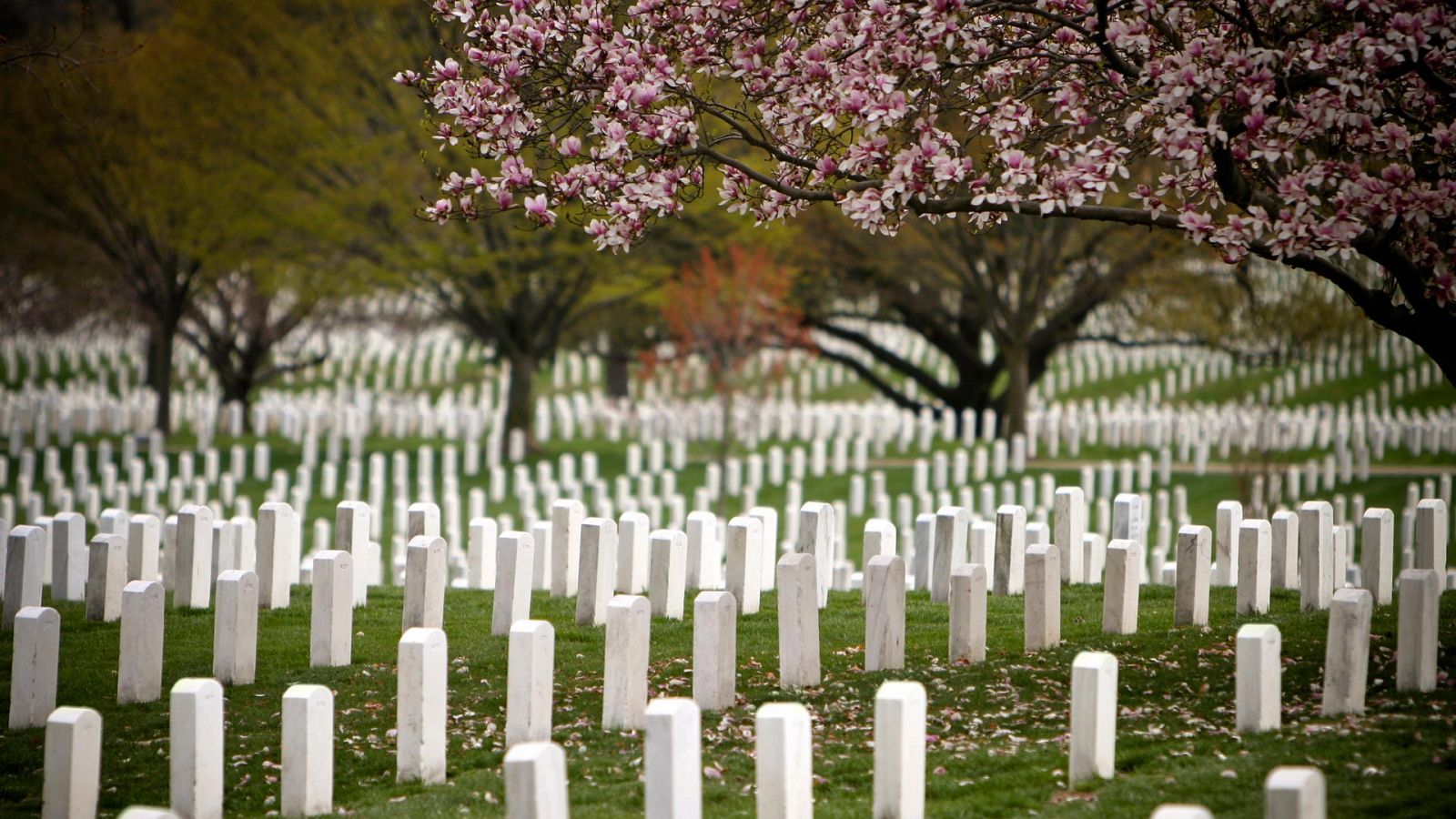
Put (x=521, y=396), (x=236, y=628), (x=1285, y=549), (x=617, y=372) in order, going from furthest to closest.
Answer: (x=617, y=372), (x=521, y=396), (x=1285, y=549), (x=236, y=628)

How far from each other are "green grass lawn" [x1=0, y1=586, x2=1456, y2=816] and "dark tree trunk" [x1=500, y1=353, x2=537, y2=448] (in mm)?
17640

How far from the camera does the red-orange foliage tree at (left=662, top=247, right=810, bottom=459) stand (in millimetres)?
23609

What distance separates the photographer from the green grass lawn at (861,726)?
219 inches

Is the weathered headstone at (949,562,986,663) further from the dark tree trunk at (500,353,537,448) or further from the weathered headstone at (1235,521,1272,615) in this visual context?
the dark tree trunk at (500,353,537,448)

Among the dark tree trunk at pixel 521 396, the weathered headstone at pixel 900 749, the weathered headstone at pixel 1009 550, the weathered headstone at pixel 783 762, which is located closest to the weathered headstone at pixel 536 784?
the weathered headstone at pixel 783 762

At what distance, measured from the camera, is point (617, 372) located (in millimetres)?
40250

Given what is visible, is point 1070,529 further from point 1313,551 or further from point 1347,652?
point 1347,652

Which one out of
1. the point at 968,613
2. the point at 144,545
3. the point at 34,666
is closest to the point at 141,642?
the point at 34,666

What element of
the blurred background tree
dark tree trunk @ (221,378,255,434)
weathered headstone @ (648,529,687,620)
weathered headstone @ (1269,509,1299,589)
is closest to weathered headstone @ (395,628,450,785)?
weathered headstone @ (648,529,687,620)

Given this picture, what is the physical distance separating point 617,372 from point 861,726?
111ft

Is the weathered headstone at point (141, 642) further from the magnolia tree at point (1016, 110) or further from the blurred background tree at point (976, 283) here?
the blurred background tree at point (976, 283)

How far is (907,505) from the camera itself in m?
17.7

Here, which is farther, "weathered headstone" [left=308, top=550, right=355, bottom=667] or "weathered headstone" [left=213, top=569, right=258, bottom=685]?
"weathered headstone" [left=308, top=550, right=355, bottom=667]

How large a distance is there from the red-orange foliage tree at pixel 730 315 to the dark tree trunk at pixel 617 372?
1322 centimetres
